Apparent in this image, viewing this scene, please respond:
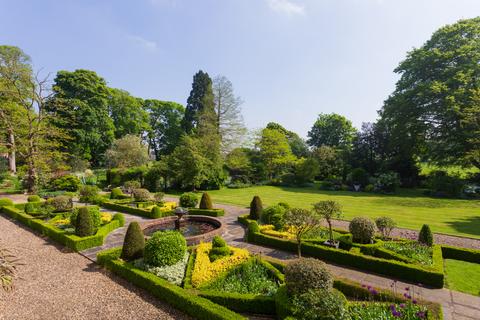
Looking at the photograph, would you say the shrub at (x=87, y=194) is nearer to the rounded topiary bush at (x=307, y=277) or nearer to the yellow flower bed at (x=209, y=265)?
the yellow flower bed at (x=209, y=265)

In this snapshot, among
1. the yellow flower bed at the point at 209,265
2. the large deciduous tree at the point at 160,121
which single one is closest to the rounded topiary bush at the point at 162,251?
the yellow flower bed at the point at 209,265

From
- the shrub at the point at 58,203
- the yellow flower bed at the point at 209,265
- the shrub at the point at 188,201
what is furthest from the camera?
the shrub at the point at 188,201

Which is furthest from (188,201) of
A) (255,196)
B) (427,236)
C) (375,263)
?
(427,236)

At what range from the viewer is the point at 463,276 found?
772 cm

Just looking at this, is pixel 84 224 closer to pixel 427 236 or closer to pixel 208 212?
pixel 208 212

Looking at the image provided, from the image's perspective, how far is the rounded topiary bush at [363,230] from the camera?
923 cm

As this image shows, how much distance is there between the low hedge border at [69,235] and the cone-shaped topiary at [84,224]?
234 mm

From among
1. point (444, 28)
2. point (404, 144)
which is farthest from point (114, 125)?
point (444, 28)

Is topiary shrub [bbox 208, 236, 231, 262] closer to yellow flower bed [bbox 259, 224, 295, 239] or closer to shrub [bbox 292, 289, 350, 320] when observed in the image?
yellow flower bed [bbox 259, 224, 295, 239]

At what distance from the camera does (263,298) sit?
18.4 ft

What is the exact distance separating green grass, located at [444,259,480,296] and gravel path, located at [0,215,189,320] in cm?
780

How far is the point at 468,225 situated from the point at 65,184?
105 feet

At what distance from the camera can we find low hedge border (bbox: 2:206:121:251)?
9750 millimetres

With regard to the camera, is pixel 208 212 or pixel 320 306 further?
pixel 208 212
